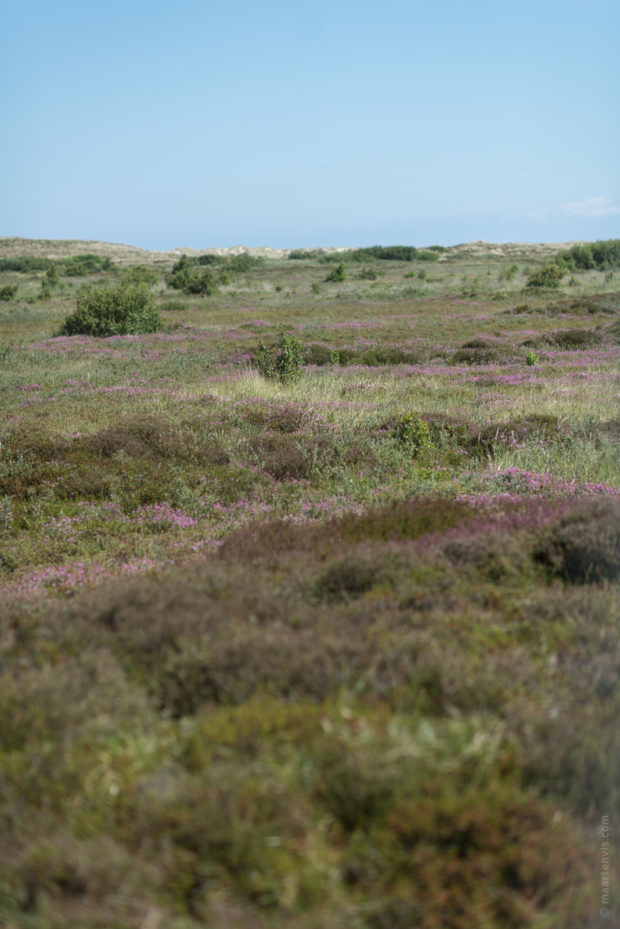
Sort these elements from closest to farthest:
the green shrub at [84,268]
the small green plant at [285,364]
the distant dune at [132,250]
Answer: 1. the small green plant at [285,364]
2. the green shrub at [84,268]
3. the distant dune at [132,250]

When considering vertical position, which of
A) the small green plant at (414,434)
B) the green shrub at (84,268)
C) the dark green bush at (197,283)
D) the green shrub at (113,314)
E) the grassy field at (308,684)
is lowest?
the grassy field at (308,684)

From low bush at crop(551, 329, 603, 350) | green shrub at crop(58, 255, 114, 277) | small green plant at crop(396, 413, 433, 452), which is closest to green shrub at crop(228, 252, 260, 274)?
green shrub at crop(58, 255, 114, 277)

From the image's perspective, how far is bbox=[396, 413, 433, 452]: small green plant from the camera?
9.11 metres

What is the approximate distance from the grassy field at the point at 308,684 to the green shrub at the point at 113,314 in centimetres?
1961

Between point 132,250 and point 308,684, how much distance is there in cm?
13006

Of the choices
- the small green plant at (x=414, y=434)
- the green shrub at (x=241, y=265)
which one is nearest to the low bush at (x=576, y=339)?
the small green plant at (x=414, y=434)

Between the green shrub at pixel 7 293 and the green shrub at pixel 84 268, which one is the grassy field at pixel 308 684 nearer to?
the green shrub at pixel 7 293

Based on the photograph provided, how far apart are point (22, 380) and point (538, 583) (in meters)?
15.6

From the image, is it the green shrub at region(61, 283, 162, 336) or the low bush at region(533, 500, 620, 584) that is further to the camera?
the green shrub at region(61, 283, 162, 336)

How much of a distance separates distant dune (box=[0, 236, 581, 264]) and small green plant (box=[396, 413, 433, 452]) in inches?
3599

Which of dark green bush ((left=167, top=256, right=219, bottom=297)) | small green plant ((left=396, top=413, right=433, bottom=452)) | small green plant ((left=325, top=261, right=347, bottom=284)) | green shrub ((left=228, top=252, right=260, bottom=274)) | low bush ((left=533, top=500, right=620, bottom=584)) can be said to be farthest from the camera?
green shrub ((left=228, top=252, right=260, bottom=274))

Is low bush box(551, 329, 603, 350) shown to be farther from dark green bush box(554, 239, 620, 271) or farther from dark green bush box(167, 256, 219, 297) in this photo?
dark green bush box(554, 239, 620, 271)

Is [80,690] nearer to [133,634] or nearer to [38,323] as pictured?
[133,634]

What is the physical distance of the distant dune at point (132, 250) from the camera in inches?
3884
